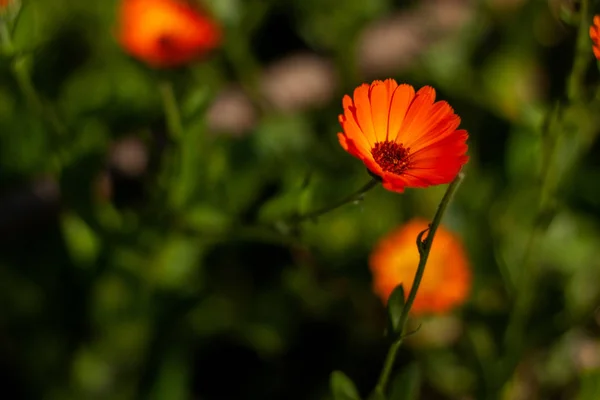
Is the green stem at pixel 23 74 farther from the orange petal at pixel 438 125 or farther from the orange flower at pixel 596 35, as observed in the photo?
the orange flower at pixel 596 35

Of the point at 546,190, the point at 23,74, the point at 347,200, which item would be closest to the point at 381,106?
the point at 347,200

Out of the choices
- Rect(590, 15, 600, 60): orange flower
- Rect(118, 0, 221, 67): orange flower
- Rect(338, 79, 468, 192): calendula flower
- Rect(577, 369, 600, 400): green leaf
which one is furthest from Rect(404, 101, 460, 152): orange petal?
Rect(118, 0, 221, 67): orange flower

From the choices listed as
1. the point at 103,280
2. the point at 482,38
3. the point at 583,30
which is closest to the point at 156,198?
the point at 103,280

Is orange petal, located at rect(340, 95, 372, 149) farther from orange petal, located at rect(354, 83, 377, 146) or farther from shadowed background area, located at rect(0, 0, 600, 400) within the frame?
shadowed background area, located at rect(0, 0, 600, 400)

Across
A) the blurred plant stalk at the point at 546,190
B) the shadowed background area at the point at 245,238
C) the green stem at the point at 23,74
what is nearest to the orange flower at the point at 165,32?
the shadowed background area at the point at 245,238

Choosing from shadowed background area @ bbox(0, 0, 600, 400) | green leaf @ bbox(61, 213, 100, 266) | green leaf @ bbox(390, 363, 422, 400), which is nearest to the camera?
green leaf @ bbox(390, 363, 422, 400)
